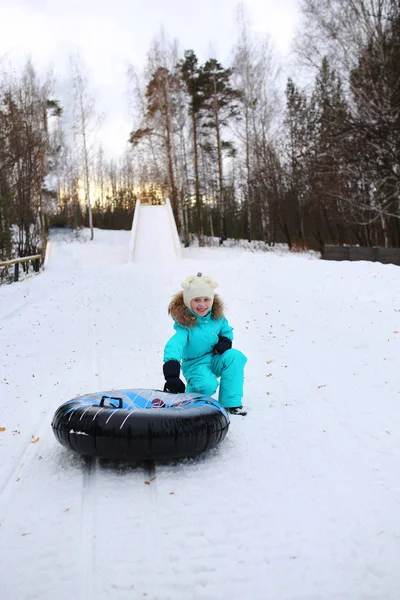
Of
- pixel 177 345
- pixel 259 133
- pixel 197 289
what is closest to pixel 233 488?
pixel 177 345

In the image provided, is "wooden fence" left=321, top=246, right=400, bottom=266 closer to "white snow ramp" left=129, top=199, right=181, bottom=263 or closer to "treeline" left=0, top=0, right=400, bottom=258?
"treeline" left=0, top=0, right=400, bottom=258

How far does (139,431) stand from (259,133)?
66.4 feet

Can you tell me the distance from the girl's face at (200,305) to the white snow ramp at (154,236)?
1093 centimetres

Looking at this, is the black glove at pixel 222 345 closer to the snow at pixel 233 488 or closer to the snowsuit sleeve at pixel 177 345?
Answer: the snowsuit sleeve at pixel 177 345

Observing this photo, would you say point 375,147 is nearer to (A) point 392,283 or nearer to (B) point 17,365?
(A) point 392,283

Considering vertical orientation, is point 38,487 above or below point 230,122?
below

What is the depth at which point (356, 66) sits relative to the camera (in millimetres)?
13367

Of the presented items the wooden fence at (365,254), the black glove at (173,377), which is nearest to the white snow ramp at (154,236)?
the wooden fence at (365,254)

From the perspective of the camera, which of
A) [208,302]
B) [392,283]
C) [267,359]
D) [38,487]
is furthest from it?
[392,283]

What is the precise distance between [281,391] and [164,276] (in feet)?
22.7

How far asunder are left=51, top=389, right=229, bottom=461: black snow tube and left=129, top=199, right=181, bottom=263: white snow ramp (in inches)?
463

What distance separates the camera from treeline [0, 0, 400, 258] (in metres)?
12.9

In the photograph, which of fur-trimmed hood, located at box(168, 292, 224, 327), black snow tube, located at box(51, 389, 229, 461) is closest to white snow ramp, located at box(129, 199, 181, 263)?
fur-trimmed hood, located at box(168, 292, 224, 327)

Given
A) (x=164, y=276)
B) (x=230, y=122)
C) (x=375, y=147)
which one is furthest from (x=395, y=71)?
(x=230, y=122)
